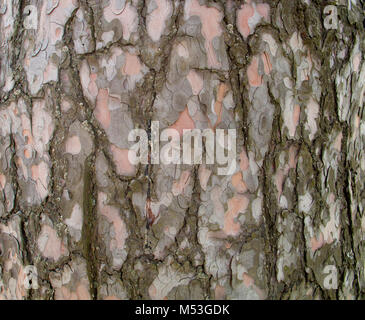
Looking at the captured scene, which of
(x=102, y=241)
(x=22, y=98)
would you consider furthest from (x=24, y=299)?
(x=22, y=98)

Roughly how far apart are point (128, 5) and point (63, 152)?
0.46 meters

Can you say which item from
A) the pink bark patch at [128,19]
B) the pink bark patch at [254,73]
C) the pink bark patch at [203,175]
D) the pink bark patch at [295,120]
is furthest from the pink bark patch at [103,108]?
the pink bark patch at [295,120]

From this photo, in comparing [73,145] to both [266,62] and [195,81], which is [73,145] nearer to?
[195,81]

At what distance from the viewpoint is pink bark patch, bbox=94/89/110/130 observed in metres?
1.05

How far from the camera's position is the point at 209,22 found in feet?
3.39

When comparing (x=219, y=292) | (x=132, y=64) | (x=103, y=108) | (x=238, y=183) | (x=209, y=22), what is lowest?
(x=219, y=292)

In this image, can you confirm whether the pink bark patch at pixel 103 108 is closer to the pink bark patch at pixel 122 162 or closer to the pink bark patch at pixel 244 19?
the pink bark patch at pixel 122 162

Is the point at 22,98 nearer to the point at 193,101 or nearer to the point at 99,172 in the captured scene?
the point at 99,172

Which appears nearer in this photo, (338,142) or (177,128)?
(177,128)

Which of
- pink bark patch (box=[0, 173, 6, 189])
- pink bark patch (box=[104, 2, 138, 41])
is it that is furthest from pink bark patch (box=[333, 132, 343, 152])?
pink bark patch (box=[0, 173, 6, 189])

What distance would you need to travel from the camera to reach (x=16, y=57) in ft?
3.86

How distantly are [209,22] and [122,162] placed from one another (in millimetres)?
465

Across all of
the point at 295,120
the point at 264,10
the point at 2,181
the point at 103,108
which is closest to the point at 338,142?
Result: the point at 295,120

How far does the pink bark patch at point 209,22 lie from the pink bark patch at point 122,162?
0.35 meters
